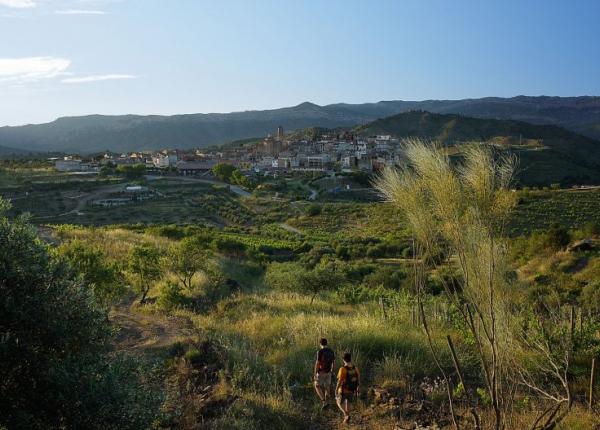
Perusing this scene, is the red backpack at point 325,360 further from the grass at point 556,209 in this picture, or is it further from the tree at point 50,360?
the grass at point 556,209

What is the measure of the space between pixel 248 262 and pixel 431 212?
24510mm

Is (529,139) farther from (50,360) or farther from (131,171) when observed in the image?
(50,360)

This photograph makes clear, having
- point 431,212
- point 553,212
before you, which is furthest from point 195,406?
point 553,212

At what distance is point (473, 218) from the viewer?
4.15 m

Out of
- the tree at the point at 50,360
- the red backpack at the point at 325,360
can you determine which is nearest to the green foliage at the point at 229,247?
the red backpack at the point at 325,360

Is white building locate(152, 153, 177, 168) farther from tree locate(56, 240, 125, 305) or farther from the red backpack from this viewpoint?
the red backpack

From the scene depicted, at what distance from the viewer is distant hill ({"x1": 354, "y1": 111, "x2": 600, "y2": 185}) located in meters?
70.6

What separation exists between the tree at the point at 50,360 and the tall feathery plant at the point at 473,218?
9.78 ft

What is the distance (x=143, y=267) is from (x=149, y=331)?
5310mm

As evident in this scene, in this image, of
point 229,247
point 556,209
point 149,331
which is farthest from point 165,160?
point 149,331

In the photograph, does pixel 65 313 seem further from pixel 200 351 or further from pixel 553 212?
pixel 553 212

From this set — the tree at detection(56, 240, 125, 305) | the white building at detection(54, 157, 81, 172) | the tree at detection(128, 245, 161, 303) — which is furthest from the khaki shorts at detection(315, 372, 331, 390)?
the white building at detection(54, 157, 81, 172)

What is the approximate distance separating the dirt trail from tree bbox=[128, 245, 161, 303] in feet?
8.82

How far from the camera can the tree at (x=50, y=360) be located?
4164mm
